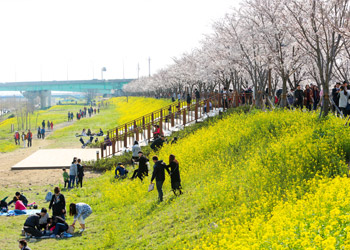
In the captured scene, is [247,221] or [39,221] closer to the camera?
[247,221]

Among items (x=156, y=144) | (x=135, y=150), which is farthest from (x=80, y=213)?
(x=156, y=144)

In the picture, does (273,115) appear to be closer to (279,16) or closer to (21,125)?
(279,16)

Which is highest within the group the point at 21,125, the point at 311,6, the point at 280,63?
the point at 311,6

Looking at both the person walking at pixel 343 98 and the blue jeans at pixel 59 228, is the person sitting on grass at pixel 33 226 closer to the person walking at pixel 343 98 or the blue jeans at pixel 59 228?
the blue jeans at pixel 59 228

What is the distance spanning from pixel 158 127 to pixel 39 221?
1101 cm

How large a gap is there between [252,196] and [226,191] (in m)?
1.04

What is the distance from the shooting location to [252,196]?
9188mm

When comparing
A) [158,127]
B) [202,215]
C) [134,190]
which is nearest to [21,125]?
[158,127]

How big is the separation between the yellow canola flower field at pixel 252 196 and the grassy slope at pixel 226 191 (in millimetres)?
28

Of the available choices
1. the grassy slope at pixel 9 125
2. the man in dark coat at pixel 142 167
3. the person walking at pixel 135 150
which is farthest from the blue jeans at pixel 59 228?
the grassy slope at pixel 9 125

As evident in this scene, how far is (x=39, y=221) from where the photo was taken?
37.3ft

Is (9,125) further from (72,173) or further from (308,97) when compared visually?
(308,97)

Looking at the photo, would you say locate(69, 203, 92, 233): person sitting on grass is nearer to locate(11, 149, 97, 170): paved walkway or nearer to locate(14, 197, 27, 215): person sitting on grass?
locate(14, 197, 27, 215): person sitting on grass

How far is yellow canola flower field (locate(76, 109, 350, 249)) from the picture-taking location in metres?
6.36
